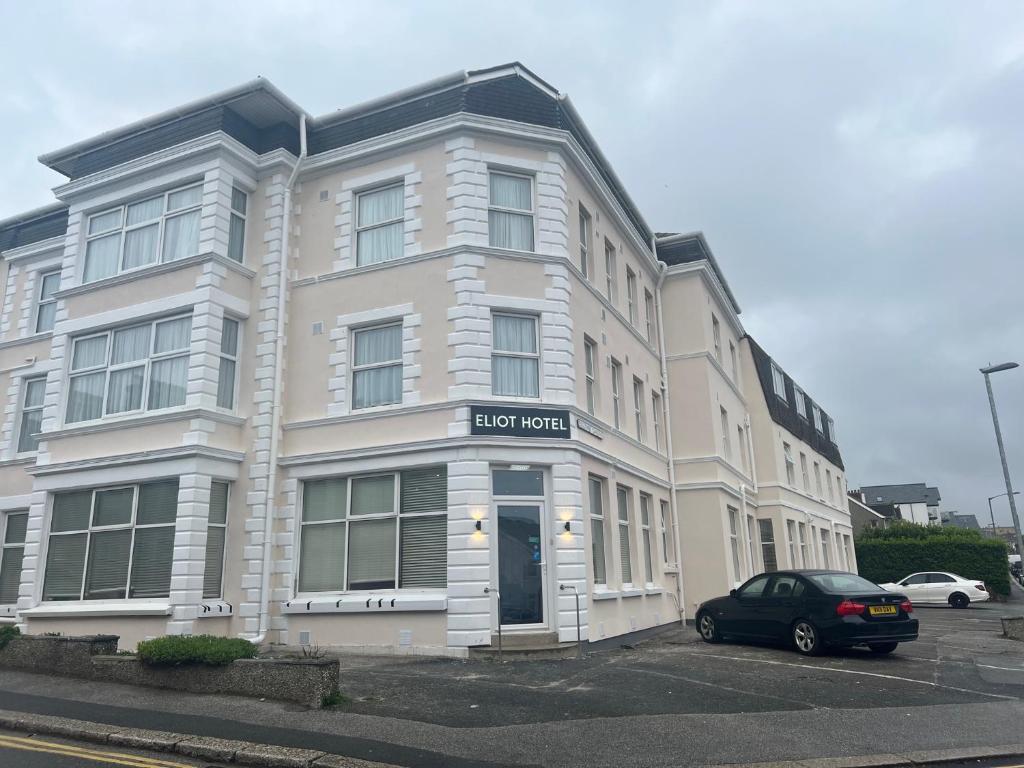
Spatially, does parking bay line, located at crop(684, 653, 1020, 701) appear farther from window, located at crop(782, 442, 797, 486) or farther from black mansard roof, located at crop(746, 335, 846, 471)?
window, located at crop(782, 442, 797, 486)

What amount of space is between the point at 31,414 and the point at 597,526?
1549 centimetres

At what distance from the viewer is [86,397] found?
54.8 ft

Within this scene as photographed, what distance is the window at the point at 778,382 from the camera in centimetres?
3225

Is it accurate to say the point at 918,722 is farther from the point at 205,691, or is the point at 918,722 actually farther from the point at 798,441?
the point at 798,441

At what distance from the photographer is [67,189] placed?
703 inches

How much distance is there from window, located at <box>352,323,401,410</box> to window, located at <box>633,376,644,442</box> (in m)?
7.17

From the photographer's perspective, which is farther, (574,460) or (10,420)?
(10,420)

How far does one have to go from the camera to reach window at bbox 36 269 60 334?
21.6 meters

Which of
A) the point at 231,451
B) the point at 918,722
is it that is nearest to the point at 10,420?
the point at 231,451

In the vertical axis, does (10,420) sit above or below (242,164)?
below

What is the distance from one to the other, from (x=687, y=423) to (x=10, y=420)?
1855 centimetres

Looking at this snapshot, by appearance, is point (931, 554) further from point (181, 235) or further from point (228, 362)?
point (181, 235)

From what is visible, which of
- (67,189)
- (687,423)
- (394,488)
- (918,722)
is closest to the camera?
(918,722)

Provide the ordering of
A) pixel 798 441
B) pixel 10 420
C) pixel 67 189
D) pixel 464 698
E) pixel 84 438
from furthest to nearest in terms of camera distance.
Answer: pixel 798 441
pixel 10 420
pixel 67 189
pixel 84 438
pixel 464 698
